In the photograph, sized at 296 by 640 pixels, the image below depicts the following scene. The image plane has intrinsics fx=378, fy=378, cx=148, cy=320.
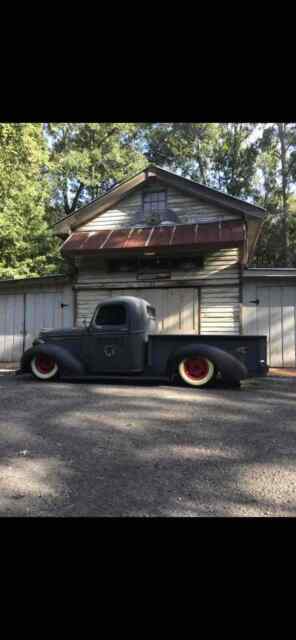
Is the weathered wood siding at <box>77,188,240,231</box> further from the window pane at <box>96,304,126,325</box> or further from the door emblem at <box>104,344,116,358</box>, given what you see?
the door emblem at <box>104,344,116,358</box>

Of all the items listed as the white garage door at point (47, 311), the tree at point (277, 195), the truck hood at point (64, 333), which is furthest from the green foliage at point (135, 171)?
the truck hood at point (64, 333)

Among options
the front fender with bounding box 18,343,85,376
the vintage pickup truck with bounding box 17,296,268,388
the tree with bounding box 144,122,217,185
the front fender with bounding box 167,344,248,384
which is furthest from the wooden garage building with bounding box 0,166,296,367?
the tree with bounding box 144,122,217,185

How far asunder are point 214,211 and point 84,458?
10259mm

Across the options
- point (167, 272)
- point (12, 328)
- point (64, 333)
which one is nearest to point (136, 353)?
point (64, 333)

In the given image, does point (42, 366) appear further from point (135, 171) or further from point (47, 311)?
point (135, 171)

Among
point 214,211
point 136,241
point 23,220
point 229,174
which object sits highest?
point 229,174

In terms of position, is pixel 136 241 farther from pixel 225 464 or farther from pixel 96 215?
pixel 225 464

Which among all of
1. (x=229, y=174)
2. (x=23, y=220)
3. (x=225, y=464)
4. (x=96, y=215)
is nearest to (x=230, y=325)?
(x=96, y=215)

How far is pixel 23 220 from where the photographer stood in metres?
19.0

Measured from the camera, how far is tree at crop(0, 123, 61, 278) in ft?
42.9

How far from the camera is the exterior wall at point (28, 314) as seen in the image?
12.7 meters

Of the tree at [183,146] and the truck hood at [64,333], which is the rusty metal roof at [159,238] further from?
the tree at [183,146]

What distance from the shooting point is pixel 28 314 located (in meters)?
12.9
